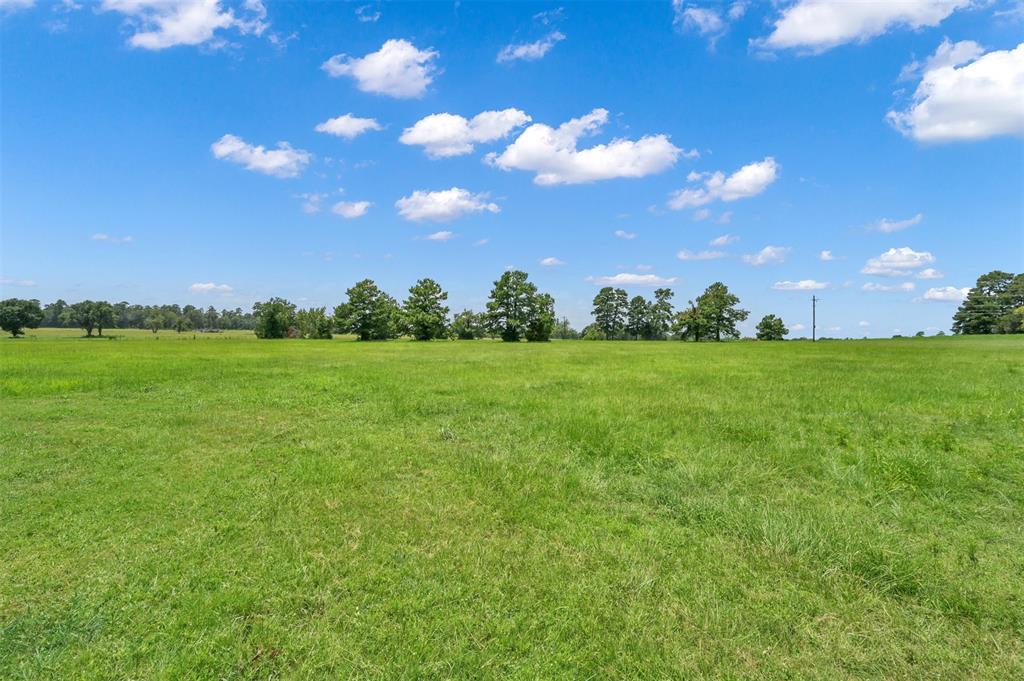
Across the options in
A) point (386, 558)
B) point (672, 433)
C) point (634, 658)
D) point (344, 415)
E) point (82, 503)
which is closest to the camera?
point (634, 658)

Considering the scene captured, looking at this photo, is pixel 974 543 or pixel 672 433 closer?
pixel 974 543

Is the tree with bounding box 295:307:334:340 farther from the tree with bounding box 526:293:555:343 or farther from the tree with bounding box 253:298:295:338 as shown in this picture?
the tree with bounding box 526:293:555:343

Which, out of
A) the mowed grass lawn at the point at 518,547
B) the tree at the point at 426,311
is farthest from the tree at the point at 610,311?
the mowed grass lawn at the point at 518,547

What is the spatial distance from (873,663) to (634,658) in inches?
66.2

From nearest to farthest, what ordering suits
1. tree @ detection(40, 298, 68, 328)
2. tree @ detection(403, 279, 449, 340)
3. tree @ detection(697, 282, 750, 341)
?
tree @ detection(403, 279, 449, 340) < tree @ detection(697, 282, 750, 341) < tree @ detection(40, 298, 68, 328)

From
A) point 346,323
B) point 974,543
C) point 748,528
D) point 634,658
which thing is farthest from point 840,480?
point 346,323

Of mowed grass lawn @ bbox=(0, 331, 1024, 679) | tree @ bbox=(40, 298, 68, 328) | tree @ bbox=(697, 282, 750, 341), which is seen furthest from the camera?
tree @ bbox=(40, 298, 68, 328)

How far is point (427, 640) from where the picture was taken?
3.34 metres

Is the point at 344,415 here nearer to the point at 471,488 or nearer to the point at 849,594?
the point at 471,488

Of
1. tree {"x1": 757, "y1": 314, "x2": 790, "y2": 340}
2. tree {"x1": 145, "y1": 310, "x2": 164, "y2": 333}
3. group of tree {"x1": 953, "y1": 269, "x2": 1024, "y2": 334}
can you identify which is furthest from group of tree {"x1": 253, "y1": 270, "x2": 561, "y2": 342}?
tree {"x1": 145, "y1": 310, "x2": 164, "y2": 333}

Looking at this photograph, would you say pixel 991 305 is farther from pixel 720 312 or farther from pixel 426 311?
pixel 426 311

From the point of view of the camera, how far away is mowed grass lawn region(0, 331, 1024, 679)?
3256 mm

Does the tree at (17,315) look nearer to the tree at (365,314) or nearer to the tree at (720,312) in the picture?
the tree at (365,314)

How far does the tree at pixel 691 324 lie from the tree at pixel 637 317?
6967 mm
